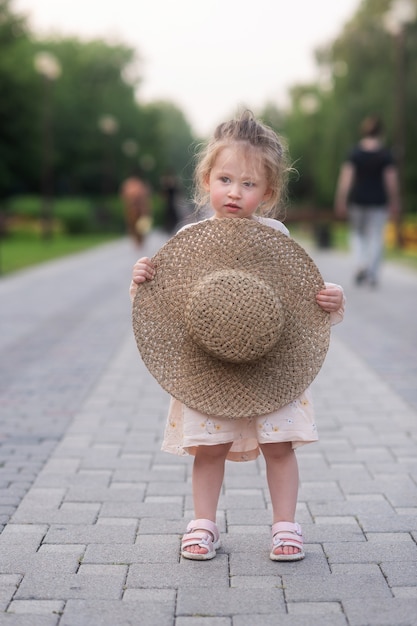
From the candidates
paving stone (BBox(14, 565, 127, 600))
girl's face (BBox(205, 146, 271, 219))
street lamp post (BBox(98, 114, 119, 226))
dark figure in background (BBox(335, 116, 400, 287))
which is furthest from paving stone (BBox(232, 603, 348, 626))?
street lamp post (BBox(98, 114, 119, 226))

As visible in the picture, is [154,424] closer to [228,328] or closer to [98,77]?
[228,328]

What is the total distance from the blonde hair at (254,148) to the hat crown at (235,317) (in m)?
0.41

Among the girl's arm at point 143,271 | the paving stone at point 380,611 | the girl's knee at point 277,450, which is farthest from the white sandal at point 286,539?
the girl's arm at point 143,271

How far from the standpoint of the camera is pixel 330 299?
3.52 metres

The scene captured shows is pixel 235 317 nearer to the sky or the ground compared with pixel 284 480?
nearer to the sky

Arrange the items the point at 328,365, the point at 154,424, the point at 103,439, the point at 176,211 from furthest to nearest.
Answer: the point at 176,211, the point at 328,365, the point at 154,424, the point at 103,439

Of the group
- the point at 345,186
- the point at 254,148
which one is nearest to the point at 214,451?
the point at 254,148

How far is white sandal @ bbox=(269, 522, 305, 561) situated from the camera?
3459 millimetres

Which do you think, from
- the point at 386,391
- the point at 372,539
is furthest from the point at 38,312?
the point at 372,539

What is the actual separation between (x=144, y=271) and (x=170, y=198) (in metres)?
19.7

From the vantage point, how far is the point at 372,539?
146 inches

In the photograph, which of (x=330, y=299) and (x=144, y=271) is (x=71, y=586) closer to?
(x=144, y=271)

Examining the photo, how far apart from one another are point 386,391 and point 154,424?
177 centimetres

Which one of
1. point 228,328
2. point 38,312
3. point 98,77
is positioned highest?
point 98,77
